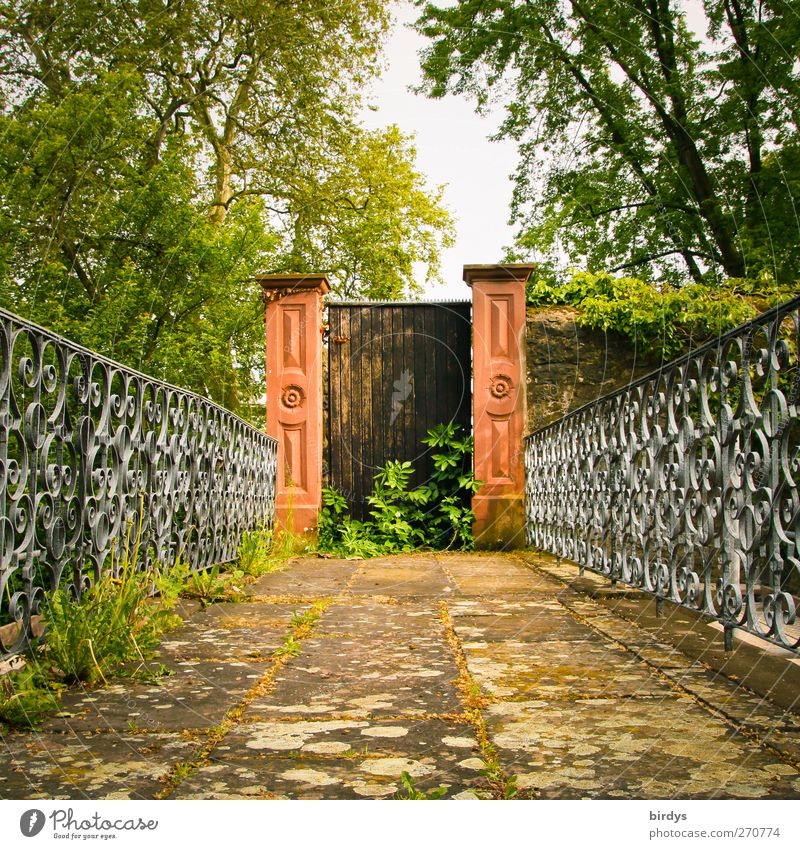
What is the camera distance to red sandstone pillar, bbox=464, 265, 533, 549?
676cm

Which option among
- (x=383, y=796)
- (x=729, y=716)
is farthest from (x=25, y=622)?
(x=729, y=716)

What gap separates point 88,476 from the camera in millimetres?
2529

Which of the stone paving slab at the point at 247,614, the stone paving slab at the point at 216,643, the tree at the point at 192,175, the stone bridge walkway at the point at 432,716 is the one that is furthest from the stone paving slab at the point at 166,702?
the tree at the point at 192,175

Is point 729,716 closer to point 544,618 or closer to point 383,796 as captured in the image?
point 383,796

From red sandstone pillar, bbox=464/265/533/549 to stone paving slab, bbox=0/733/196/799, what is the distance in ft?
17.6

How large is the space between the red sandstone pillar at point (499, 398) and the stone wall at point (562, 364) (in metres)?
0.19

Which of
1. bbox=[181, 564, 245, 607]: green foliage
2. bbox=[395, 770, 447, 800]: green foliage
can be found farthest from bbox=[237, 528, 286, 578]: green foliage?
bbox=[395, 770, 447, 800]: green foliage

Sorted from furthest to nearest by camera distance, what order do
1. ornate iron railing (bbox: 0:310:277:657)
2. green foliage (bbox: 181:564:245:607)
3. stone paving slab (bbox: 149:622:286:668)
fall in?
green foliage (bbox: 181:564:245:607) < stone paving slab (bbox: 149:622:286:668) < ornate iron railing (bbox: 0:310:277:657)

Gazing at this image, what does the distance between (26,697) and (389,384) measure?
572cm

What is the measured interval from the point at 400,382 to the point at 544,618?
442 centimetres

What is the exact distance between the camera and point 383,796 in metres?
1.23

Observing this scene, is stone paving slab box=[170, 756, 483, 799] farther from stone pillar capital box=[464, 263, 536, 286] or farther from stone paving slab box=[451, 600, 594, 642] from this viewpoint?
stone pillar capital box=[464, 263, 536, 286]

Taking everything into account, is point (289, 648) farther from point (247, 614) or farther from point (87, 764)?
point (87, 764)

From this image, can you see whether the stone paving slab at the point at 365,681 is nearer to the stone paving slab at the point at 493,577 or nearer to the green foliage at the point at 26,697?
the green foliage at the point at 26,697
